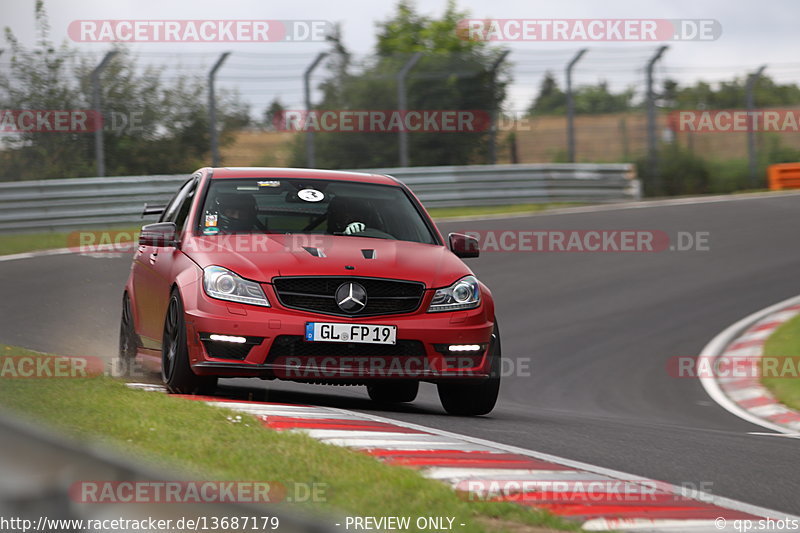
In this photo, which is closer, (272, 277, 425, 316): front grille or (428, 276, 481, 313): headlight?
(272, 277, 425, 316): front grille

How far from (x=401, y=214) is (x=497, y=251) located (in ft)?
30.0

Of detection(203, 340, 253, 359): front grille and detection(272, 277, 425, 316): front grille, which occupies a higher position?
detection(272, 277, 425, 316): front grille

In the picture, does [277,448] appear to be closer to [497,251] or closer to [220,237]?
[220,237]

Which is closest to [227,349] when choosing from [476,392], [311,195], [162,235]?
[162,235]

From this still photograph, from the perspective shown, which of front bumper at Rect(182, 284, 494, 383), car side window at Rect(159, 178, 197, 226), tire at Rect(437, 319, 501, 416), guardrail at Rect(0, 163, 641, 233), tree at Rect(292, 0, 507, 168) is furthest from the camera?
tree at Rect(292, 0, 507, 168)

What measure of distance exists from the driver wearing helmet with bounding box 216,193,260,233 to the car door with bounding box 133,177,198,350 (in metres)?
0.34

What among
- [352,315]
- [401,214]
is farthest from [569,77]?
[352,315]

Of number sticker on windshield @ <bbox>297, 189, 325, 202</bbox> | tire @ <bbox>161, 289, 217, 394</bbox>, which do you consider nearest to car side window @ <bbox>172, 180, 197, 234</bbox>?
number sticker on windshield @ <bbox>297, 189, 325, 202</bbox>

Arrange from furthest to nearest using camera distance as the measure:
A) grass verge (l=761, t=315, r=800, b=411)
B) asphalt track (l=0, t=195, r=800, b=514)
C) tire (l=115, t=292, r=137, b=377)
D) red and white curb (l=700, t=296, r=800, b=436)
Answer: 1. grass verge (l=761, t=315, r=800, b=411)
2. red and white curb (l=700, t=296, r=800, b=436)
3. tire (l=115, t=292, r=137, b=377)
4. asphalt track (l=0, t=195, r=800, b=514)

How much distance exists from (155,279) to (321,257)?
1.50 meters

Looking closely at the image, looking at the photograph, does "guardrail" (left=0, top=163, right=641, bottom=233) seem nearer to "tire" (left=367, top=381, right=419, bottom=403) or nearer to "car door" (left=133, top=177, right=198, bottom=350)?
"car door" (left=133, top=177, right=198, bottom=350)

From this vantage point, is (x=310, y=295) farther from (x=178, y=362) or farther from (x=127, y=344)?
(x=127, y=344)

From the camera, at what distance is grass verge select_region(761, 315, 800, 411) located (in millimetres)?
10320

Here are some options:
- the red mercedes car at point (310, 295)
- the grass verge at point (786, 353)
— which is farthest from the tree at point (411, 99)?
the red mercedes car at point (310, 295)
